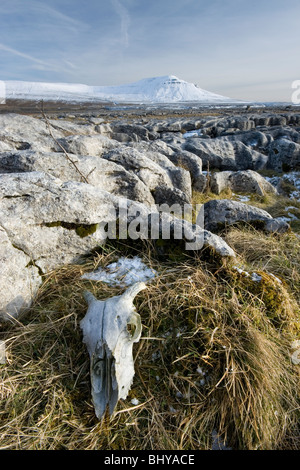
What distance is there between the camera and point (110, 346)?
215 cm

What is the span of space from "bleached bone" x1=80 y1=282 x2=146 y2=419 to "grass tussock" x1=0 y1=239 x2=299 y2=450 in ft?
0.35

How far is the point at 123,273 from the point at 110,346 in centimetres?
107

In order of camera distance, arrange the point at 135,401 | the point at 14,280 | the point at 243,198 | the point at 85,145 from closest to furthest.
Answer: the point at 135,401, the point at 14,280, the point at 85,145, the point at 243,198

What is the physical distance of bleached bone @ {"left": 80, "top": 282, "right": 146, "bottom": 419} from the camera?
6.73ft

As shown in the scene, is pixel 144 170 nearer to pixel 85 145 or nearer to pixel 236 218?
pixel 85 145

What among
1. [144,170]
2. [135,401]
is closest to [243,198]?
[144,170]

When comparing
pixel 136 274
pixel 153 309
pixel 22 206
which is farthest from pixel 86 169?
pixel 153 309

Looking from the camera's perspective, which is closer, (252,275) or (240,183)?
(252,275)

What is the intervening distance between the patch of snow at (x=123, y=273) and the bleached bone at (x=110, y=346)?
19.7 inches

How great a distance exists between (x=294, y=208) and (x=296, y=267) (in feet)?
17.2

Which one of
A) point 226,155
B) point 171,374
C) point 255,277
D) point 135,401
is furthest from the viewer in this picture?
point 226,155

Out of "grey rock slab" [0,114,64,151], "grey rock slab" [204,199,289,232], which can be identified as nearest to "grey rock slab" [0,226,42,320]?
"grey rock slab" [204,199,289,232]

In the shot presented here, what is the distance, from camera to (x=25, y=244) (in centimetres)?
303

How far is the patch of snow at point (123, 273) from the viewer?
118 inches
